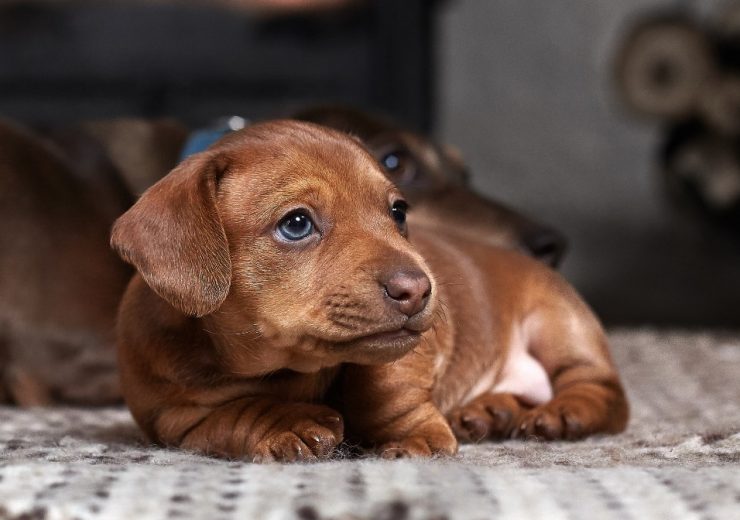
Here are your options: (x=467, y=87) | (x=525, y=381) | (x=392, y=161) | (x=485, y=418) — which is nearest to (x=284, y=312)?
(x=485, y=418)

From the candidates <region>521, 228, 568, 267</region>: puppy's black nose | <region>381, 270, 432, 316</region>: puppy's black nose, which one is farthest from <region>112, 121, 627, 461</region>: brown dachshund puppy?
<region>521, 228, 568, 267</region>: puppy's black nose

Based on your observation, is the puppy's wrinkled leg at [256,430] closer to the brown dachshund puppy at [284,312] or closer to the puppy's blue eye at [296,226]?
the brown dachshund puppy at [284,312]

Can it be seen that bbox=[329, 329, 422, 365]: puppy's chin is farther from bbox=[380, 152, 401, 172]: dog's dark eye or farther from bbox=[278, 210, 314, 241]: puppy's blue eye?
bbox=[380, 152, 401, 172]: dog's dark eye

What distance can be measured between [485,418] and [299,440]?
18.2 inches

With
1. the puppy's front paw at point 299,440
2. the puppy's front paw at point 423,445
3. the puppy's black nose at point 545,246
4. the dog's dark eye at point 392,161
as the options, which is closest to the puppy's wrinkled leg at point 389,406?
the puppy's front paw at point 423,445

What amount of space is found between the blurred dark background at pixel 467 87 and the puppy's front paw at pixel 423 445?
59.6 inches

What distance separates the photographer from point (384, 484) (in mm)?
1183

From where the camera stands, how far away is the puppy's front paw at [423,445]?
1478 millimetres

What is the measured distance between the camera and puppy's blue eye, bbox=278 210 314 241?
1.44 metres

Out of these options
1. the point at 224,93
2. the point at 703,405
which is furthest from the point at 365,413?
Answer: the point at 224,93

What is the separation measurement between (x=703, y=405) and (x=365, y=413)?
84 centimetres

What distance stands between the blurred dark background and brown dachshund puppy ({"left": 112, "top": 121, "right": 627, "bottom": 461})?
1412 millimetres

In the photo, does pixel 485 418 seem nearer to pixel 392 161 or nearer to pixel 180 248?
pixel 180 248

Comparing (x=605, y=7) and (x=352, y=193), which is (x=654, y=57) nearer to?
(x=605, y=7)
